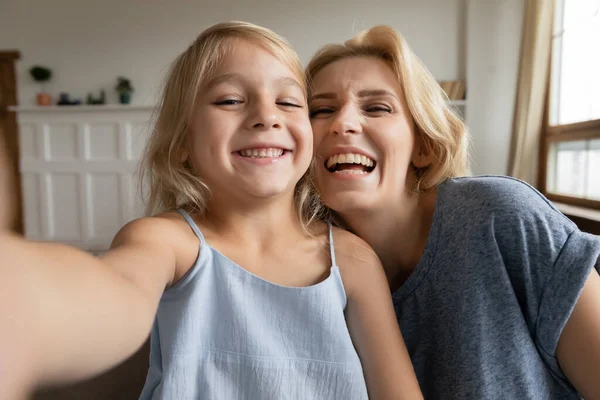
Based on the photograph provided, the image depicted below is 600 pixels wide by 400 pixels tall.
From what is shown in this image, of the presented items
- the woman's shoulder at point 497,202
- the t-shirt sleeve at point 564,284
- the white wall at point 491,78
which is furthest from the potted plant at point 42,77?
the t-shirt sleeve at point 564,284

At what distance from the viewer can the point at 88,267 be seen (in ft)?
1.28

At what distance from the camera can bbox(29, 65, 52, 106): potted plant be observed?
16.0 feet

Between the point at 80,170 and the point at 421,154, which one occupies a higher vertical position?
the point at 421,154

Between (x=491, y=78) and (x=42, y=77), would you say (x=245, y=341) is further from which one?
(x=42, y=77)

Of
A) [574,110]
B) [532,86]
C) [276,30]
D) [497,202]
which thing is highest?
[276,30]

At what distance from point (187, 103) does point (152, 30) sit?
4.58 metres

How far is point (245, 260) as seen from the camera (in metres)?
0.77

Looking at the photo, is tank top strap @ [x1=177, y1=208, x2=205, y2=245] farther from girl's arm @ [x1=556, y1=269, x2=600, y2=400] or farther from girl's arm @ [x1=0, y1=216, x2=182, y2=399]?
girl's arm @ [x1=556, y1=269, x2=600, y2=400]

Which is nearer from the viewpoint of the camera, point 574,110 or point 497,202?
point 497,202

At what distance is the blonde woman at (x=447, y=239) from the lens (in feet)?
2.46

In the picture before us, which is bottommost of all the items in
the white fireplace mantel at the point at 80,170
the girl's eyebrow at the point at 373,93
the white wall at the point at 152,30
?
the white fireplace mantel at the point at 80,170

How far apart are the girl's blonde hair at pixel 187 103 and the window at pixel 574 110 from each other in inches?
108

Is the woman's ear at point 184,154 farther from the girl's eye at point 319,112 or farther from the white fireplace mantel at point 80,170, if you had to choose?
the white fireplace mantel at point 80,170

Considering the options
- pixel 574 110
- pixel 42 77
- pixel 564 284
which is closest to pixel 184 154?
pixel 564 284
